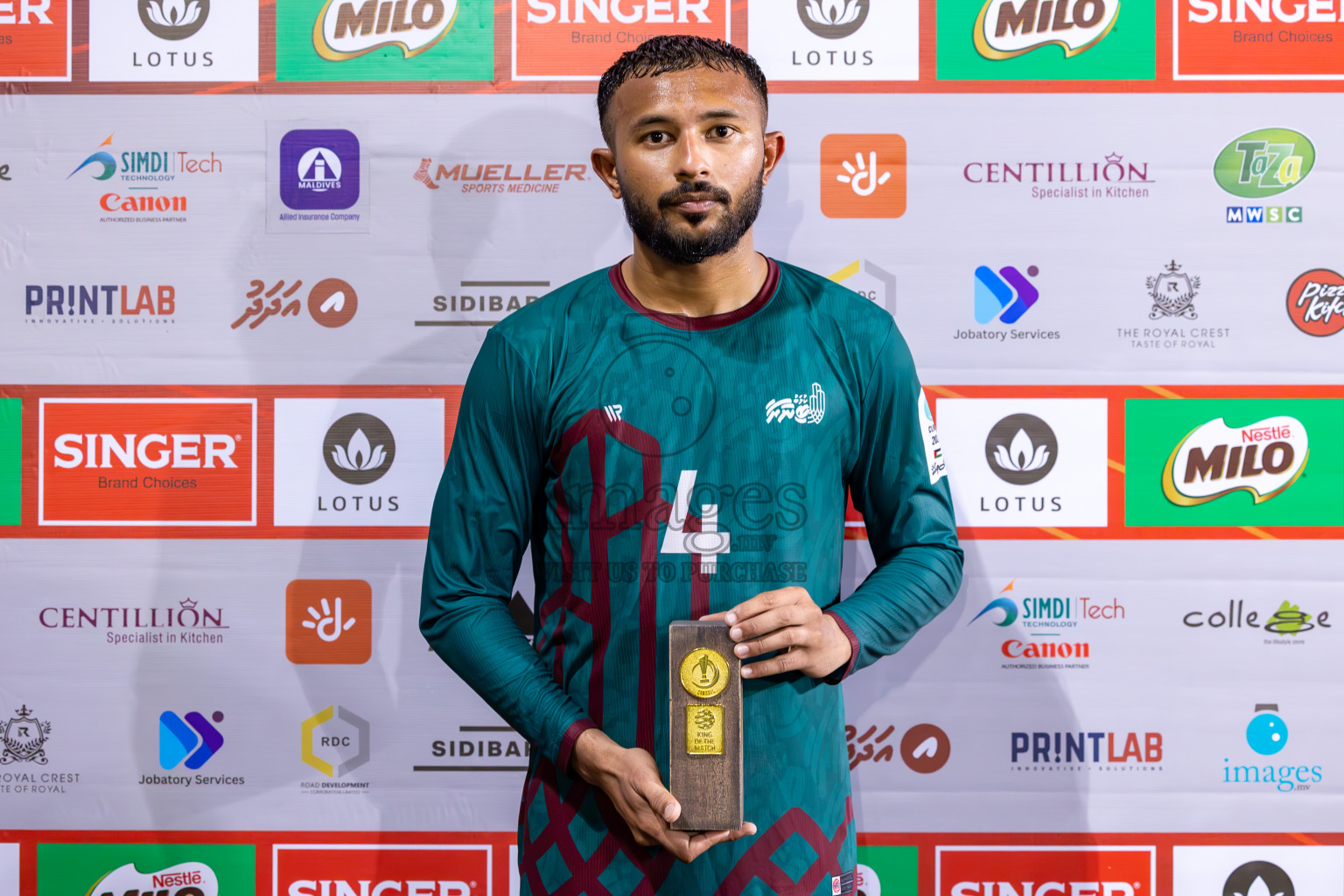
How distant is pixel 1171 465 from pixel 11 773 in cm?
245

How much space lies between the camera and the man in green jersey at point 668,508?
115 centimetres

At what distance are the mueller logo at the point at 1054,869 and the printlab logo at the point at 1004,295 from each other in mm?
1080

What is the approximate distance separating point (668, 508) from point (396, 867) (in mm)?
1206

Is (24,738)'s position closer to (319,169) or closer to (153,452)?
(153,452)

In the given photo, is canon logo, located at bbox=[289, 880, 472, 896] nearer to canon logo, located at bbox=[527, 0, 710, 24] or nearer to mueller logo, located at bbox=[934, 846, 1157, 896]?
mueller logo, located at bbox=[934, 846, 1157, 896]

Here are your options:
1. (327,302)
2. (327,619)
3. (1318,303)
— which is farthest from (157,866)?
(1318,303)

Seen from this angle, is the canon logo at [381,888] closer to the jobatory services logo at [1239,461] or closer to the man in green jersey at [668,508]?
the man in green jersey at [668,508]

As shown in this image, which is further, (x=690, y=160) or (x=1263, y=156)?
(x=1263, y=156)

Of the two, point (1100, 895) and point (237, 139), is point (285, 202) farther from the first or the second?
point (1100, 895)

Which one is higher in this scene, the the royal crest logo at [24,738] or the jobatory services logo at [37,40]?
the jobatory services logo at [37,40]

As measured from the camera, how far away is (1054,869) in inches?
74.1

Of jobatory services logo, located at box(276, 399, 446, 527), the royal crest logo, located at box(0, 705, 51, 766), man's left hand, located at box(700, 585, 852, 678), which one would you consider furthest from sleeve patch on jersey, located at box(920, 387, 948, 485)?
the royal crest logo, located at box(0, 705, 51, 766)

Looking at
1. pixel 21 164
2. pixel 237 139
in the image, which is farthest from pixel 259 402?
pixel 21 164

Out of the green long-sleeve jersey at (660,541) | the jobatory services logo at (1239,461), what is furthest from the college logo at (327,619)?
the jobatory services logo at (1239,461)
